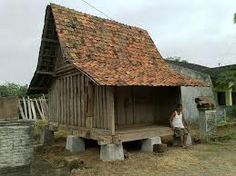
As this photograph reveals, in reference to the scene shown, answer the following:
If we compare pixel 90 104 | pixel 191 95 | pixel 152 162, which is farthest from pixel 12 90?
pixel 152 162

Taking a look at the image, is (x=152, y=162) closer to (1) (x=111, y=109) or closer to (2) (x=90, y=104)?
(1) (x=111, y=109)

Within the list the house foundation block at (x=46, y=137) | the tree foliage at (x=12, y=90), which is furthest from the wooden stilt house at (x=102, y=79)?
the tree foliage at (x=12, y=90)

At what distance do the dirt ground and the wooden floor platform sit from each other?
64 centimetres

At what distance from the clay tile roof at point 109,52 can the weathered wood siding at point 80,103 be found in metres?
0.80

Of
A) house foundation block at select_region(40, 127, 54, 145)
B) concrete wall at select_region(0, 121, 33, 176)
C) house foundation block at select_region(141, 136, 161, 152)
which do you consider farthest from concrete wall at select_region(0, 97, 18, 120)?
house foundation block at select_region(40, 127, 54, 145)

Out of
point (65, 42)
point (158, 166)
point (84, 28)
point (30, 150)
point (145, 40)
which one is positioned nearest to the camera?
point (30, 150)

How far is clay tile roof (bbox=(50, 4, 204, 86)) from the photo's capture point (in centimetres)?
1223

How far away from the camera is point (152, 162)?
37.8 feet

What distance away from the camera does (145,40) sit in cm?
1736

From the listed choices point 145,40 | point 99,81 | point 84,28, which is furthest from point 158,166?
point 145,40

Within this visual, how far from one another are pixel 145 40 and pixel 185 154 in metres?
6.71

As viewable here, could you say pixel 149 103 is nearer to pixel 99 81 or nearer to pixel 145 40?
pixel 145 40

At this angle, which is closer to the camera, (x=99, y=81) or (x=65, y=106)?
(x=99, y=81)

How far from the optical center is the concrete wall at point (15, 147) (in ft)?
31.3
